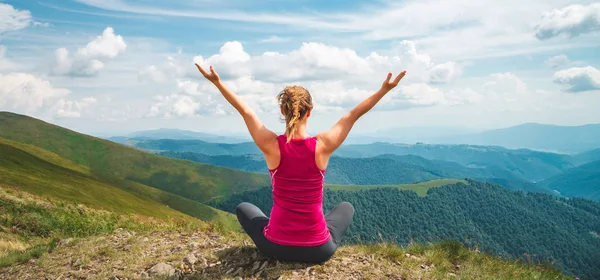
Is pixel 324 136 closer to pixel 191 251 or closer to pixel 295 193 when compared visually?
pixel 295 193

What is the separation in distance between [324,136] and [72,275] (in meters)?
7.27

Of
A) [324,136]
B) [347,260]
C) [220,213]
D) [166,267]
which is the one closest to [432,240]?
[347,260]

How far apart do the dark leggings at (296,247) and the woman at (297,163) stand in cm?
2

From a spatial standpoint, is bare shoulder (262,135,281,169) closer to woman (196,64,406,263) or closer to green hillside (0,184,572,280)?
woman (196,64,406,263)

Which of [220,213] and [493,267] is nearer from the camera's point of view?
[493,267]

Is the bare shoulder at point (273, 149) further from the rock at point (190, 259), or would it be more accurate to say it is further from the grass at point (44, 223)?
the grass at point (44, 223)

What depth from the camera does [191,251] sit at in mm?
9555

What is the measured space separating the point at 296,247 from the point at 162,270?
345 centimetres

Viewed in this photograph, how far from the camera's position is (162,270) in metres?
8.37

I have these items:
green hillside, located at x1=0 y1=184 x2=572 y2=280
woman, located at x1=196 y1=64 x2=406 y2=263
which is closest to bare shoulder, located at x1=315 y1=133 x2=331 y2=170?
woman, located at x1=196 y1=64 x2=406 y2=263

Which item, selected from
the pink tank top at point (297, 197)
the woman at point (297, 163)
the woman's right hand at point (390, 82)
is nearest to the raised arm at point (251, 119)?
the woman at point (297, 163)

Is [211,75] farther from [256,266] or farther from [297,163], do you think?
[256,266]

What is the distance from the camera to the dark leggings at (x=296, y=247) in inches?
279

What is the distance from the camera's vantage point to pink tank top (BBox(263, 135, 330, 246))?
606 cm
